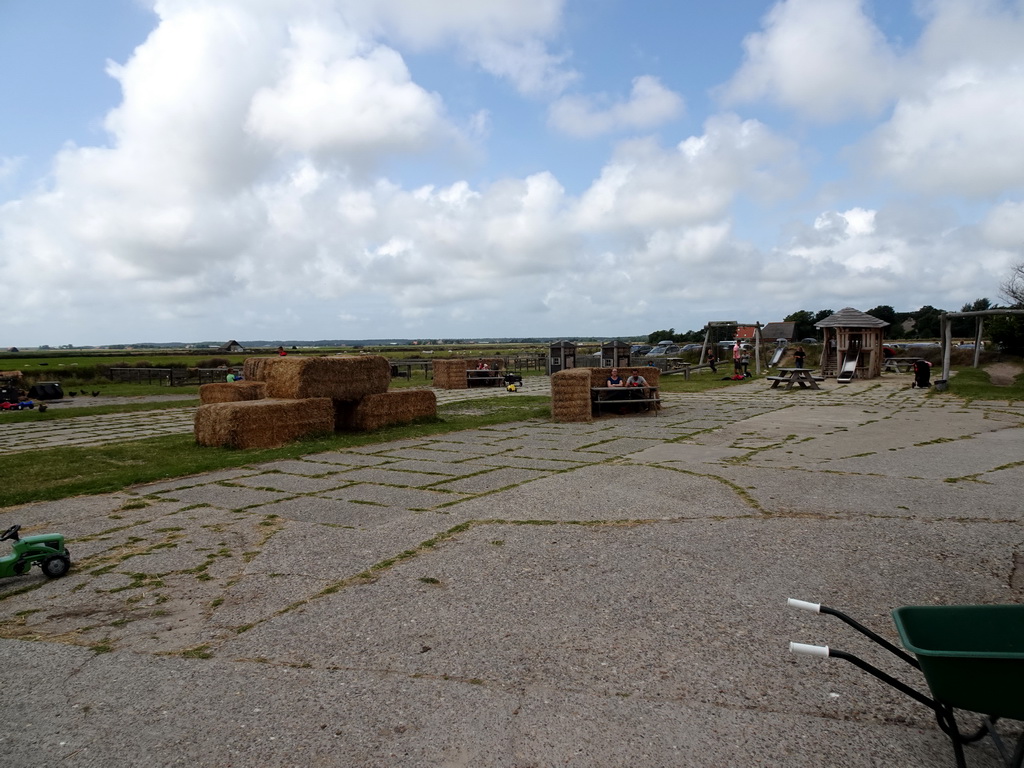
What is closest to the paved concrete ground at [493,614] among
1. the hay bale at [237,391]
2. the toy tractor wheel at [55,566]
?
the toy tractor wheel at [55,566]

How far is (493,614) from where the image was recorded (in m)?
4.36

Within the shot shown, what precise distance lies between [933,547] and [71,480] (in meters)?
10.5

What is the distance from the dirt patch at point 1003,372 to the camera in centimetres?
2670


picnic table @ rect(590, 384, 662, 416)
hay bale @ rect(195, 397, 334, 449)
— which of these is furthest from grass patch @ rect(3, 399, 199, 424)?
picnic table @ rect(590, 384, 662, 416)

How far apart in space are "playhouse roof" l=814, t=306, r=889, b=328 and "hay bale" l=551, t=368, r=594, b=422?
1957 cm

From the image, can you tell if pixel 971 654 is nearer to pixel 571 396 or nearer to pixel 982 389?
pixel 571 396

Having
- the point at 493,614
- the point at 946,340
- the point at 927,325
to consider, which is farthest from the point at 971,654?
the point at 927,325

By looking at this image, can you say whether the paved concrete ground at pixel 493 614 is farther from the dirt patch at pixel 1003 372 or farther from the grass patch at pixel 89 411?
the dirt patch at pixel 1003 372

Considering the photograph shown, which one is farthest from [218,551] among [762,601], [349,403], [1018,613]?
[349,403]

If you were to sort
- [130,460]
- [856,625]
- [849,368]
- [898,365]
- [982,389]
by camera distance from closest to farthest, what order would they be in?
[856,625] → [130,460] → [982,389] → [849,368] → [898,365]

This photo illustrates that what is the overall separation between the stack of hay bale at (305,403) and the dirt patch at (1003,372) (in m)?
23.0

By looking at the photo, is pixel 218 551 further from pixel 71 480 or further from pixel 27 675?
pixel 71 480

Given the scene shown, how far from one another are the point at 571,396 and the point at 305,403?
20.6 ft

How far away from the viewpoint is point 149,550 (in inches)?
236
